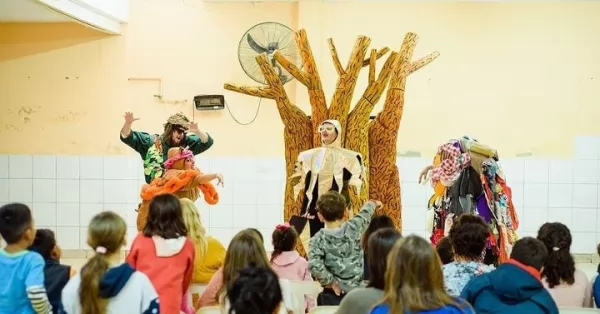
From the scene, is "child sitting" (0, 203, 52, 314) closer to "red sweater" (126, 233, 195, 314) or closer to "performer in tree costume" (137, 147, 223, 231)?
"red sweater" (126, 233, 195, 314)

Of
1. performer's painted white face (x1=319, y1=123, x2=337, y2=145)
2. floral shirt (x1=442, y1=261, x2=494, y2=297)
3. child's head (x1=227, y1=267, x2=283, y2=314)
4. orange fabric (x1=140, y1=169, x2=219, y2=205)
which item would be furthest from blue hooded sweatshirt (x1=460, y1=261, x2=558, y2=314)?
orange fabric (x1=140, y1=169, x2=219, y2=205)

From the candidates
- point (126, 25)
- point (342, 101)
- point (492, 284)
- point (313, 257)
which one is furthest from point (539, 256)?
point (126, 25)

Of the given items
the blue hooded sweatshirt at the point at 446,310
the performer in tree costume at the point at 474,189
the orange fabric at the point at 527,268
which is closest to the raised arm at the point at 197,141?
the performer in tree costume at the point at 474,189

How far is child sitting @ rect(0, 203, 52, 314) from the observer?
3143 millimetres

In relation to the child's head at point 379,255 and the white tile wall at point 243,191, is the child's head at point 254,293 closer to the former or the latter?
the child's head at point 379,255

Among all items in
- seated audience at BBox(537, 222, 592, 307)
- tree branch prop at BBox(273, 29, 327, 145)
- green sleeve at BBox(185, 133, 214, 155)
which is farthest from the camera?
green sleeve at BBox(185, 133, 214, 155)

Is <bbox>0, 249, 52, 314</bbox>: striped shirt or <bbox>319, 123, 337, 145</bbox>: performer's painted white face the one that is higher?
<bbox>319, 123, 337, 145</bbox>: performer's painted white face

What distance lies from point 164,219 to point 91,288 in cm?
62

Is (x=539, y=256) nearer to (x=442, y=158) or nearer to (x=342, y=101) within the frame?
(x=442, y=158)

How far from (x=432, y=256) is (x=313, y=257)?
150 centimetres

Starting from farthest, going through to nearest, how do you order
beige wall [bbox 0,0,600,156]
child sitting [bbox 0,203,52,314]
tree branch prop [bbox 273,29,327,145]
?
beige wall [bbox 0,0,600,156], tree branch prop [bbox 273,29,327,145], child sitting [bbox 0,203,52,314]

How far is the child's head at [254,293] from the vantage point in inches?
91.0

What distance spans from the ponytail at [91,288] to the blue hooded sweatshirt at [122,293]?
2 centimetres

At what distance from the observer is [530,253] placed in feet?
9.88
